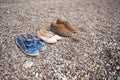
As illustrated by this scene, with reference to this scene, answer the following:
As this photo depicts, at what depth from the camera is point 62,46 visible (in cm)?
354

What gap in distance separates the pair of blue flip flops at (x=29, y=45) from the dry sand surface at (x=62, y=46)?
0.36 ft

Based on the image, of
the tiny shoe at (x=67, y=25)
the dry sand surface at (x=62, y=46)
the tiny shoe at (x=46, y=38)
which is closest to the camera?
the dry sand surface at (x=62, y=46)

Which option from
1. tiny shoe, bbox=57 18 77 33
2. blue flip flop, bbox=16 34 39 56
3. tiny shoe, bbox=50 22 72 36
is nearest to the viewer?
blue flip flop, bbox=16 34 39 56

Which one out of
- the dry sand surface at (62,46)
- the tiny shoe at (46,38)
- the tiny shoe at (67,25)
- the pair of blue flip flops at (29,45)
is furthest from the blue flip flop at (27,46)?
the tiny shoe at (67,25)

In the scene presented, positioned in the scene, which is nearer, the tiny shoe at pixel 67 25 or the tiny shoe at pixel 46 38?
the tiny shoe at pixel 46 38

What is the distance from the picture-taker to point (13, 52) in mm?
3102

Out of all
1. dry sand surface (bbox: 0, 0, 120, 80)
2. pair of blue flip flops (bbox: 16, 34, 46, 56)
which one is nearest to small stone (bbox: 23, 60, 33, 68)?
dry sand surface (bbox: 0, 0, 120, 80)

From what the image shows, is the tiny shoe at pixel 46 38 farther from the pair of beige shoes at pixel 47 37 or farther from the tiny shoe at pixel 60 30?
the tiny shoe at pixel 60 30

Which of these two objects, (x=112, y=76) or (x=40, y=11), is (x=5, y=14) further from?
(x=112, y=76)

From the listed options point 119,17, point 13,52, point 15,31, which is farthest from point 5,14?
point 119,17

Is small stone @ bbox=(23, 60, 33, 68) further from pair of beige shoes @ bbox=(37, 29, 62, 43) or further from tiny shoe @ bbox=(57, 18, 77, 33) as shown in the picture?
tiny shoe @ bbox=(57, 18, 77, 33)

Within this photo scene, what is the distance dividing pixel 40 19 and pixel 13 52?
6.21 feet

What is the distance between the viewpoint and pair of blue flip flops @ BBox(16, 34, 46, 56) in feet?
9.79

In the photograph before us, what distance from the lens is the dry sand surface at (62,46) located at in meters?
2.80
